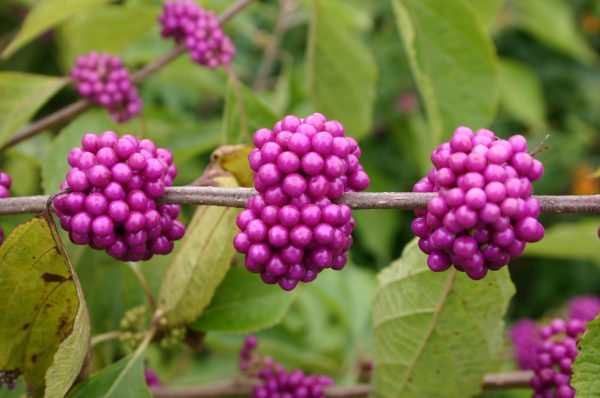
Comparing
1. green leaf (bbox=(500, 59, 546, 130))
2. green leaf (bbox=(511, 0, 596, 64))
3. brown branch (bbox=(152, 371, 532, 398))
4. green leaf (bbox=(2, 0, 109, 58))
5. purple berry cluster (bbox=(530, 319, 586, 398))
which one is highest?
green leaf (bbox=(511, 0, 596, 64))

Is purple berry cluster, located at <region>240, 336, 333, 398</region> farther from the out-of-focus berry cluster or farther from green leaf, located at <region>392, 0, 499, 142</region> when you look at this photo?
green leaf, located at <region>392, 0, 499, 142</region>

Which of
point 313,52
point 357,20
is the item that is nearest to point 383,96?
point 357,20

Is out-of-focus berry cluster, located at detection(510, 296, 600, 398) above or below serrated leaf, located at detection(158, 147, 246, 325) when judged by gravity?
below

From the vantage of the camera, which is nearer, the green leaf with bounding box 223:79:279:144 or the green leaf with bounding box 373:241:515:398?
the green leaf with bounding box 373:241:515:398

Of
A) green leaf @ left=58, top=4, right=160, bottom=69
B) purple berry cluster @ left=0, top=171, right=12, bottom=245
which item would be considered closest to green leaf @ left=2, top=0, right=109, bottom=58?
green leaf @ left=58, top=4, right=160, bottom=69

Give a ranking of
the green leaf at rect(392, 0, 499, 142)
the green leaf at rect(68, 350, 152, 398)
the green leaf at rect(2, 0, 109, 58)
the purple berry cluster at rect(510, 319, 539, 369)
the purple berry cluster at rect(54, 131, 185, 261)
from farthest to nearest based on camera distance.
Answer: the purple berry cluster at rect(510, 319, 539, 369) → the green leaf at rect(392, 0, 499, 142) → the green leaf at rect(2, 0, 109, 58) → the green leaf at rect(68, 350, 152, 398) → the purple berry cluster at rect(54, 131, 185, 261)

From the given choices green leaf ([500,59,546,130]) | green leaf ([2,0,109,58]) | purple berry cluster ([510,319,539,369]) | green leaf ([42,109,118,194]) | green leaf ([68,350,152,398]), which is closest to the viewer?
green leaf ([68,350,152,398])

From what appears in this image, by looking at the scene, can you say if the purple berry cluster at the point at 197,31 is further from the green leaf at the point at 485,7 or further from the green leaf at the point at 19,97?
the green leaf at the point at 485,7

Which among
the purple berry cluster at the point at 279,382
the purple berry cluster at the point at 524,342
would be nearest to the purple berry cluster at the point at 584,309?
the purple berry cluster at the point at 524,342
